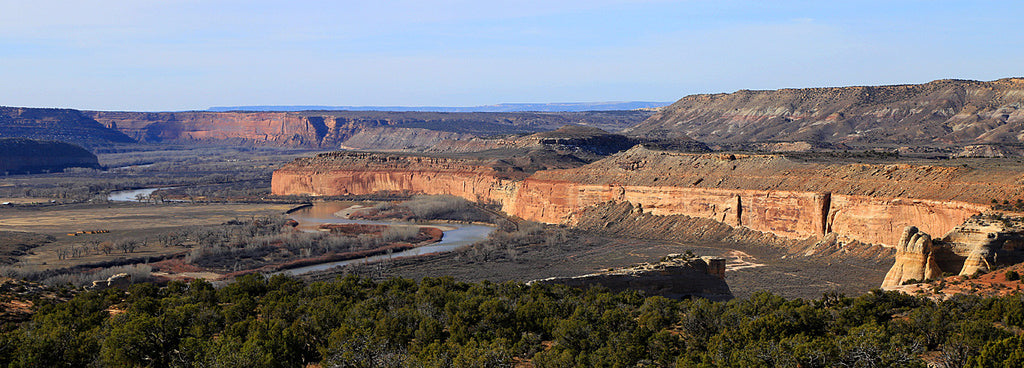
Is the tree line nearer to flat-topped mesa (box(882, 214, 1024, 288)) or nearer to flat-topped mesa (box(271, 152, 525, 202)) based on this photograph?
flat-topped mesa (box(882, 214, 1024, 288))

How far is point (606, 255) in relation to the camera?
210 ft

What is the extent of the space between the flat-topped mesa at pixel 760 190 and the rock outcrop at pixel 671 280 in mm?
15374

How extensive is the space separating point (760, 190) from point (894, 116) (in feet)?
360

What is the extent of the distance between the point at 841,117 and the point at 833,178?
116 metres

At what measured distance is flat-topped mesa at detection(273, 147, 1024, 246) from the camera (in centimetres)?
5191

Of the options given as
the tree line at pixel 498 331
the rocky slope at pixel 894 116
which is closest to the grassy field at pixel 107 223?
the tree line at pixel 498 331

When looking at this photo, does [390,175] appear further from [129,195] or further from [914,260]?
[914,260]

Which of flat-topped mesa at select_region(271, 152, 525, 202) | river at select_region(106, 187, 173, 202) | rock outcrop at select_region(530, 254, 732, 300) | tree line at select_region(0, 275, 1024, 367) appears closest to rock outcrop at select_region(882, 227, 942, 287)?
tree line at select_region(0, 275, 1024, 367)

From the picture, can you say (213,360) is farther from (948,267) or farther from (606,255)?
(606,255)

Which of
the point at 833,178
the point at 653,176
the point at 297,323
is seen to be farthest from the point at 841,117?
the point at 297,323

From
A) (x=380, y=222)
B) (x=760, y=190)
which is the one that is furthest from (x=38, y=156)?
(x=760, y=190)

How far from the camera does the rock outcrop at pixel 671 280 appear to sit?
41.3 m

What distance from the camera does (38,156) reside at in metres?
179

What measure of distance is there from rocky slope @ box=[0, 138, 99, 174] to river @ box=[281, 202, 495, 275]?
295 ft
